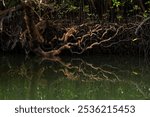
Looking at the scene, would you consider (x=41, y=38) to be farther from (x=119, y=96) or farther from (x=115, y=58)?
(x=119, y=96)

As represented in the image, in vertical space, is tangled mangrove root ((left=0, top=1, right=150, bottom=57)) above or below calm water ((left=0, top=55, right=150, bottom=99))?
above

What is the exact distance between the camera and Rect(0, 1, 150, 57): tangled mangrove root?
10.1 m

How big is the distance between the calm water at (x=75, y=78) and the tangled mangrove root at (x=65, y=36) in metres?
0.32

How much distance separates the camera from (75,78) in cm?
779

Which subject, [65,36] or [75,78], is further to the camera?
[65,36]

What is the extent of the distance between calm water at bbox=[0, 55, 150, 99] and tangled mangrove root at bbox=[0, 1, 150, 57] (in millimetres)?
318

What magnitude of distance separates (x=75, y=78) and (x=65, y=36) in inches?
99.4

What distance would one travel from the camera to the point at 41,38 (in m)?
10.1

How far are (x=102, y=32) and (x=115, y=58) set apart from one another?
2.14 ft

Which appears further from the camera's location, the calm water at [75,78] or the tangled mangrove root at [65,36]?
the tangled mangrove root at [65,36]

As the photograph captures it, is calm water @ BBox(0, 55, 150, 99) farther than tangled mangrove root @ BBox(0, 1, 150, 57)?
No

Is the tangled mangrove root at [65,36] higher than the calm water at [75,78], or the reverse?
the tangled mangrove root at [65,36]

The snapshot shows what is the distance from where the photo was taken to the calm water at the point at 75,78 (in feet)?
21.6

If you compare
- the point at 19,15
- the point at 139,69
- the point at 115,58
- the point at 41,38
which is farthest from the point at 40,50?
the point at 139,69
